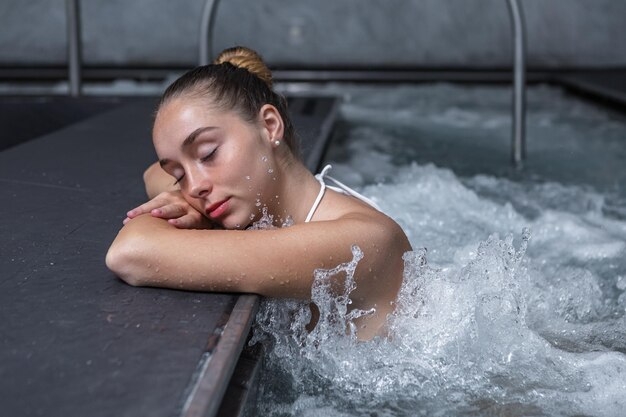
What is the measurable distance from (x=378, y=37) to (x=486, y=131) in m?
2.63

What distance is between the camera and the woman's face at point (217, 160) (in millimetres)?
1569

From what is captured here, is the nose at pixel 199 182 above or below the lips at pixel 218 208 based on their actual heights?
above

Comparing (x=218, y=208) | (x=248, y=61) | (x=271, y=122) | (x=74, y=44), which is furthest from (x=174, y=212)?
(x=74, y=44)

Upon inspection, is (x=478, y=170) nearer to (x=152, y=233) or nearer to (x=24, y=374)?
(x=152, y=233)

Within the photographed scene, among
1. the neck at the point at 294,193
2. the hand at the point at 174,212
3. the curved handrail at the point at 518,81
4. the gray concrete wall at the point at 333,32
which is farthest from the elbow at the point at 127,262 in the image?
the gray concrete wall at the point at 333,32

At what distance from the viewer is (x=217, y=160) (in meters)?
1.56

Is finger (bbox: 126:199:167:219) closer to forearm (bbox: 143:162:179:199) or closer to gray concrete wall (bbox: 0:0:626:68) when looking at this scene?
forearm (bbox: 143:162:179:199)

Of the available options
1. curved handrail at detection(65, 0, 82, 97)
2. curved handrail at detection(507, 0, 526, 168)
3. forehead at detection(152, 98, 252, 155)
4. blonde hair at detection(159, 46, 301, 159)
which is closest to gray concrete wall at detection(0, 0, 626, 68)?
curved handrail at detection(65, 0, 82, 97)

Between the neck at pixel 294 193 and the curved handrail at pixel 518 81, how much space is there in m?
2.24

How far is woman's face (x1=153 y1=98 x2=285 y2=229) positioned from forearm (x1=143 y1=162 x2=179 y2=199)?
19.0 inches

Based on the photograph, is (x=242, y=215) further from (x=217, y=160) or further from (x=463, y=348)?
(x=463, y=348)

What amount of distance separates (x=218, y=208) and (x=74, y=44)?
3074mm

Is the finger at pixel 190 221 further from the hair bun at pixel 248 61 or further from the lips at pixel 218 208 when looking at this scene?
the hair bun at pixel 248 61

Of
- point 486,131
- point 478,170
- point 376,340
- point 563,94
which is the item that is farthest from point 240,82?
point 563,94
